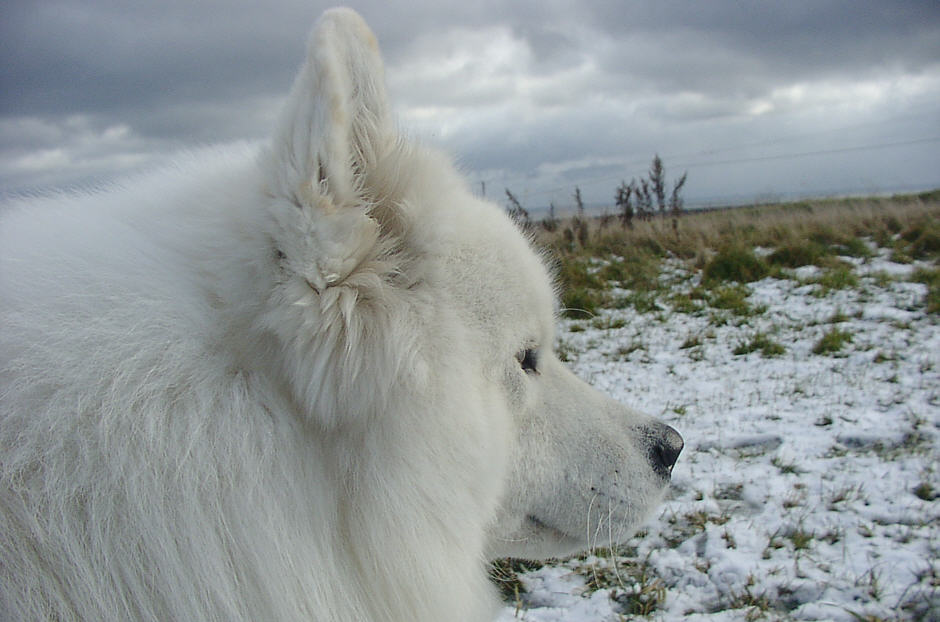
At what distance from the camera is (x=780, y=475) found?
3443mm

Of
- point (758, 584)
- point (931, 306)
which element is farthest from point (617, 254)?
point (758, 584)

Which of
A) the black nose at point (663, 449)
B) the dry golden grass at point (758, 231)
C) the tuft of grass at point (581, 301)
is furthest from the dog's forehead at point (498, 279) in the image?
the dry golden grass at point (758, 231)

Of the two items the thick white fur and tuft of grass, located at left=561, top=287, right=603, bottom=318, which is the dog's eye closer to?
the thick white fur

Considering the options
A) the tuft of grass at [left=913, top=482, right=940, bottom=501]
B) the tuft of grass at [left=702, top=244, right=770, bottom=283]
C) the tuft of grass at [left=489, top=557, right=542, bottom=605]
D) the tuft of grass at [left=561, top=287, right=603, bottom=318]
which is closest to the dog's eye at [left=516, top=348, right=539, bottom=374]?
the tuft of grass at [left=489, top=557, right=542, bottom=605]

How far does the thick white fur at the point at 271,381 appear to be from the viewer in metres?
1.05

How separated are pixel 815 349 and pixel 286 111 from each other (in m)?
5.45

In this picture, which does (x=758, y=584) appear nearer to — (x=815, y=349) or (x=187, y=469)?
(x=187, y=469)

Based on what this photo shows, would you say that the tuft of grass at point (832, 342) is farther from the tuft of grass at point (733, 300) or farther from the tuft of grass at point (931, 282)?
the tuft of grass at point (931, 282)

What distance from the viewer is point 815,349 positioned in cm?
546

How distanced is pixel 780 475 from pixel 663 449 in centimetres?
201

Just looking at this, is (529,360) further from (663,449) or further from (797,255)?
(797,255)

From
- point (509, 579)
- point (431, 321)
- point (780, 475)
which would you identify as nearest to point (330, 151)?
point (431, 321)

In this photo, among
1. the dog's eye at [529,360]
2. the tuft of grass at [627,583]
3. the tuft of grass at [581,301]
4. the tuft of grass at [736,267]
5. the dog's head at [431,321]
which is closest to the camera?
the dog's head at [431,321]

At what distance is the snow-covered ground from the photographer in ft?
8.04
